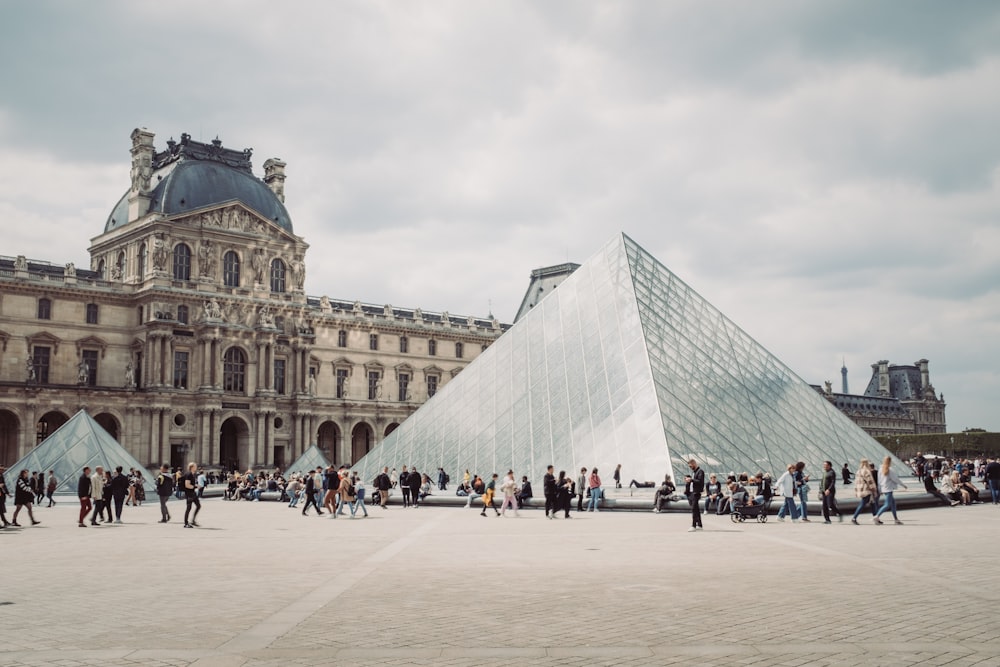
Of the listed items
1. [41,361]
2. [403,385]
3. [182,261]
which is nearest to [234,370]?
[182,261]

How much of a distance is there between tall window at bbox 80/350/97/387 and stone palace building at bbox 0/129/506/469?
7cm

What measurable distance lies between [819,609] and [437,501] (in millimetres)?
19789

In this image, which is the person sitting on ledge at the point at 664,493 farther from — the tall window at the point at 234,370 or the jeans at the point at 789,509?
the tall window at the point at 234,370

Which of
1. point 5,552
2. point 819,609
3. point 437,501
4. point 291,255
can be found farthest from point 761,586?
point 291,255

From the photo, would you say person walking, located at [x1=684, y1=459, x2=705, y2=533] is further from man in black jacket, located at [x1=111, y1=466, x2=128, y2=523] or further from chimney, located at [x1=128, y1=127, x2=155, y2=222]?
chimney, located at [x1=128, y1=127, x2=155, y2=222]

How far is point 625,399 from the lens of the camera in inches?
1041

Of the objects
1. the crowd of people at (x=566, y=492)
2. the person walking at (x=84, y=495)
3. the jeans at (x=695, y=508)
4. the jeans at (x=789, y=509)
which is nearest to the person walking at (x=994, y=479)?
the crowd of people at (x=566, y=492)

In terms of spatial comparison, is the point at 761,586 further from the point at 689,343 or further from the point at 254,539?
the point at 689,343

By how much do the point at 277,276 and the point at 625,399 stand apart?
40974mm

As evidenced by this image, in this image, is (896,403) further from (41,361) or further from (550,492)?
(550,492)

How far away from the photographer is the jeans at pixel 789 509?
18.9m

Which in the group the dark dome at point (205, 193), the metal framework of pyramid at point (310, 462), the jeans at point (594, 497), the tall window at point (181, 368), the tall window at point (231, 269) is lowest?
the jeans at point (594, 497)

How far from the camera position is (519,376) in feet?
101

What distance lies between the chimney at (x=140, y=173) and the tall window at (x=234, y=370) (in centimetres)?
1014
